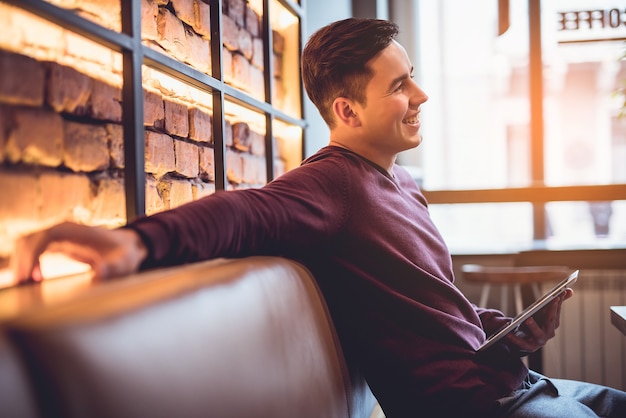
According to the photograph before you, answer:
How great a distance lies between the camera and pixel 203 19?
4.69 feet

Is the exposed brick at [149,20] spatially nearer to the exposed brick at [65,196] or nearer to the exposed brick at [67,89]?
the exposed brick at [67,89]

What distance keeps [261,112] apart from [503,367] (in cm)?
99

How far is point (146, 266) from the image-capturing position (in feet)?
2.68

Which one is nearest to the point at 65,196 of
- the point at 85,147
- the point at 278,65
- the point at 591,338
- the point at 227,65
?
the point at 85,147

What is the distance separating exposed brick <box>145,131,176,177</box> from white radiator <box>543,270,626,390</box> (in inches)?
104

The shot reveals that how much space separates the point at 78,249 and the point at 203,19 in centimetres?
87

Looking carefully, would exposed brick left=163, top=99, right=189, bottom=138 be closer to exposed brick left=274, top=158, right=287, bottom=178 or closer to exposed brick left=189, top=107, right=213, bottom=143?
exposed brick left=189, top=107, right=213, bottom=143

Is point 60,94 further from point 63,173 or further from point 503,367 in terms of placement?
point 503,367

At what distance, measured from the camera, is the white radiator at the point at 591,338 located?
320 cm

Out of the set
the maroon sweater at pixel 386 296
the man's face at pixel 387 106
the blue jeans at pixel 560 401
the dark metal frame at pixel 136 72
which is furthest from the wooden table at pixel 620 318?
the dark metal frame at pixel 136 72

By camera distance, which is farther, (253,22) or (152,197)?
(253,22)

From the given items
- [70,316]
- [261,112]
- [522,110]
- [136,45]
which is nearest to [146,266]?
[70,316]

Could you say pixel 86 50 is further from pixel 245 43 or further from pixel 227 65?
pixel 245 43

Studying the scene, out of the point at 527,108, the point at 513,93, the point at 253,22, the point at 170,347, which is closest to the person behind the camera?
the point at 170,347
